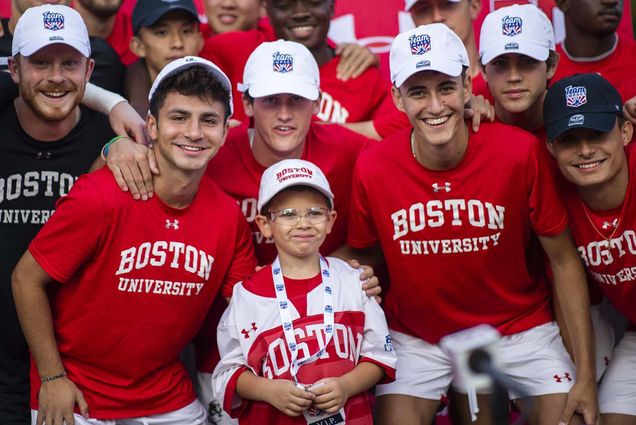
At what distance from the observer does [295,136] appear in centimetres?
464

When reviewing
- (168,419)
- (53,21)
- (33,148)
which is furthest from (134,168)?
(168,419)

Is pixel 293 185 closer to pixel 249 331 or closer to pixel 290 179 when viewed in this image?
pixel 290 179

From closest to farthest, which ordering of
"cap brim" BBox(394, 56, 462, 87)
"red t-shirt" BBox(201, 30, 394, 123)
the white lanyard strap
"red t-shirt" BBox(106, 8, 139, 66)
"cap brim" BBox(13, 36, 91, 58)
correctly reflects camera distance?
the white lanyard strap < "cap brim" BBox(394, 56, 462, 87) < "cap brim" BBox(13, 36, 91, 58) < "red t-shirt" BBox(201, 30, 394, 123) < "red t-shirt" BBox(106, 8, 139, 66)

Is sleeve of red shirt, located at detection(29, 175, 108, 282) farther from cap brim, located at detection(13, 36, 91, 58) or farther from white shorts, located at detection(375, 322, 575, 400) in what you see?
white shorts, located at detection(375, 322, 575, 400)

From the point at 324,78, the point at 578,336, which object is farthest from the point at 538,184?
the point at 324,78

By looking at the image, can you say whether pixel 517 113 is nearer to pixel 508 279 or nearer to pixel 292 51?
pixel 508 279

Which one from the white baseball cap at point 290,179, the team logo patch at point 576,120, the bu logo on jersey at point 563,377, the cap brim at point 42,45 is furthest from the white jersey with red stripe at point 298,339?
the cap brim at point 42,45

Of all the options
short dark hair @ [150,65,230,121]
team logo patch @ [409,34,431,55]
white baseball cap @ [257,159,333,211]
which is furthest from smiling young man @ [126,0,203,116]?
team logo patch @ [409,34,431,55]

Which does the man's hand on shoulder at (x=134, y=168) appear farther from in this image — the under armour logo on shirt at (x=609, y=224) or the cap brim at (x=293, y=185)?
the under armour logo on shirt at (x=609, y=224)

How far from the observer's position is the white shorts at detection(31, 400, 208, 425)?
4293mm

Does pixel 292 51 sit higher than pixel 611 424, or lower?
higher

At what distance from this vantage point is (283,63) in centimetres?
471

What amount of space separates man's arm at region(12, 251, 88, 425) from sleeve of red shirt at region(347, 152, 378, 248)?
1502 millimetres

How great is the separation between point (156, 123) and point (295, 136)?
69 cm
